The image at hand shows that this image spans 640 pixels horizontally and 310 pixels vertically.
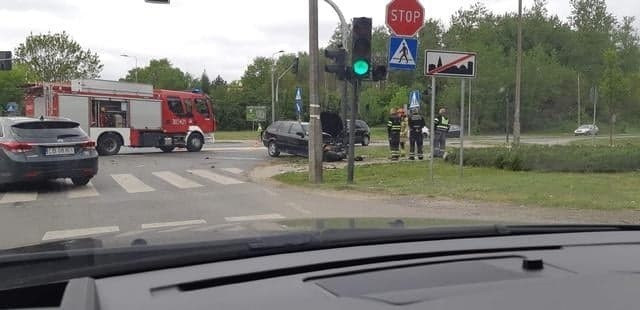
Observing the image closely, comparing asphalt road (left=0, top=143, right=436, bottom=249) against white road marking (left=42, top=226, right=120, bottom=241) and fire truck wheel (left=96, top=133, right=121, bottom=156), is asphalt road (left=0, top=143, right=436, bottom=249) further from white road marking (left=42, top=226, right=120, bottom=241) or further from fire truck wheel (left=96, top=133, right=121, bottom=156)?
fire truck wheel (left=96, top=133, right=121, bottom=156)

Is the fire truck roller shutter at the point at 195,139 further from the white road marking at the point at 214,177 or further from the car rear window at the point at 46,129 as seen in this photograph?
the car rear window at the point at 46,129

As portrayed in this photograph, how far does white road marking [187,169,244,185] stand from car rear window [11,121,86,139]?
135 inches

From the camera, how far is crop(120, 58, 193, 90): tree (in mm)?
105062

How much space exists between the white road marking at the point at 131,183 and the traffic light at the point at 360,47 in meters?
5.03

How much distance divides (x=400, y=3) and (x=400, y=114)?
9563 mm

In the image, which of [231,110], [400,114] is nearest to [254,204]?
[400,114]

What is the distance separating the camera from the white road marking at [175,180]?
48.4ft

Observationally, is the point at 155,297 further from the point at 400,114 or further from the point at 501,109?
the point at 501,109

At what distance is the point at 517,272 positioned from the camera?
1995 mm

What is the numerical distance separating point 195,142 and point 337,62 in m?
15.5

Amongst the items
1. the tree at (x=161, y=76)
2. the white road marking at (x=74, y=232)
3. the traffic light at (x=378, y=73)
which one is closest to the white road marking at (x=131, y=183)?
the white road marking at (x=74, y=232)

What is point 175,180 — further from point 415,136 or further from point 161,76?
point 161,76

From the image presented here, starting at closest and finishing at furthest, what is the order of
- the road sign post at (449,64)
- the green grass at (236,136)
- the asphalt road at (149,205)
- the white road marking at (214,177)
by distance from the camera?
the asphalt road at (149,205) < the road sign post at (449,64) < the white road marking at (214,177) < the green grass at (236,136)

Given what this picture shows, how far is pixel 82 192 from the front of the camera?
13.1m
